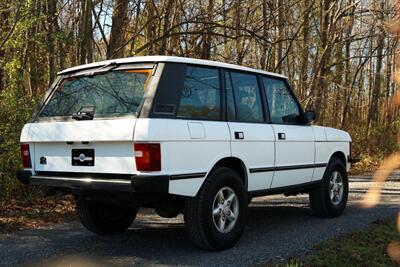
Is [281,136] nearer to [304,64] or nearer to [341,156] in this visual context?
[341,156]

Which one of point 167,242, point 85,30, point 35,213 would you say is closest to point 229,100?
point 167,242

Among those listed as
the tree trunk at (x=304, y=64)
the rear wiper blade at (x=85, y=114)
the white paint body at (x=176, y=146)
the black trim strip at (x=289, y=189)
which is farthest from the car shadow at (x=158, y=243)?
the tree trunk at (x=304, y=64)

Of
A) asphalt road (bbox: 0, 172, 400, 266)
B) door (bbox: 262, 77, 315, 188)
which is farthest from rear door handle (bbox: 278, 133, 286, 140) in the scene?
asphalt road (bbox: 0, 172, 400, 266)

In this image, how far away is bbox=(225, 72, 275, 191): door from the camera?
17.4 feet

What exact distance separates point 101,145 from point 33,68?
7060mm

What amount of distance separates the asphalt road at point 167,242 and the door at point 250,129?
0.77m

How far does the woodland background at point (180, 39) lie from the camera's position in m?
8.20

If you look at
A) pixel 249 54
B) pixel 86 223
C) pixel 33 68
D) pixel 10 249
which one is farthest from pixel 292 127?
pixel 249 54

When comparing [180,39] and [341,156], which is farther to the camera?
[180,39]

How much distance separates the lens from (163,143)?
4363mm

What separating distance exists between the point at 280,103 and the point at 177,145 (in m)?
2.29

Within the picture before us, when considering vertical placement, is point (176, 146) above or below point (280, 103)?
below

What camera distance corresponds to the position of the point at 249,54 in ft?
61.5

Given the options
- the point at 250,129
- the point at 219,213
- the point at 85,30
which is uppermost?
the point at 85,30
